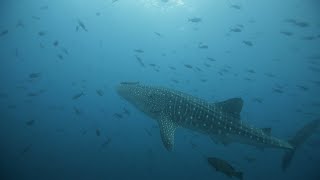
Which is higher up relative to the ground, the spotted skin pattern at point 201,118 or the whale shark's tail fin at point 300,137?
the spotted skin pattern at point 201,118

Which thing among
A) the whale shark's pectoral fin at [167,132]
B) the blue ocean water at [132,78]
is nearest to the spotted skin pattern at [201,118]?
the whale shark's pectoral fin at [167,132]

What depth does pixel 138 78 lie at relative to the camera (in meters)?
33.0

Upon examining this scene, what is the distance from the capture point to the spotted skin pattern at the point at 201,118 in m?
7.26

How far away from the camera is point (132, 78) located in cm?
3209

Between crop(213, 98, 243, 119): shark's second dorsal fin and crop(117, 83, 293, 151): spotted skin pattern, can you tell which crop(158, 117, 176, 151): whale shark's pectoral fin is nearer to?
crop(117, 83, 293, 151): spotted skin pattern

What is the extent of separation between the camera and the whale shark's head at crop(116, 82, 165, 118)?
26.1 ft

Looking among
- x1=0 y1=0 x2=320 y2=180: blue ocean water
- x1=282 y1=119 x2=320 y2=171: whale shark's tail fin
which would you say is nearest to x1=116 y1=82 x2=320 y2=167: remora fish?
x1=282 y1=119 x2=320 y2=171: whale shark's tail fin

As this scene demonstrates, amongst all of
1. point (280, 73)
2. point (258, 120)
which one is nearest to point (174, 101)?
point (258, 120)

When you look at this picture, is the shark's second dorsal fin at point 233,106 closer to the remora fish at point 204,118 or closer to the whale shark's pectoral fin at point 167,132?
the remora fish at point 204,118

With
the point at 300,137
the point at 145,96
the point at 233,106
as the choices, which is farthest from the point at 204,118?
the point at 300,137

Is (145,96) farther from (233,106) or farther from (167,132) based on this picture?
(233,106)

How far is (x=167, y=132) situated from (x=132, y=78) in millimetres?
24812

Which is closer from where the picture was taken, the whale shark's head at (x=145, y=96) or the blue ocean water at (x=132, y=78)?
the whale shark's head at (x=145, y=96)

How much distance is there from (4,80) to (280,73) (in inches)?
1150
